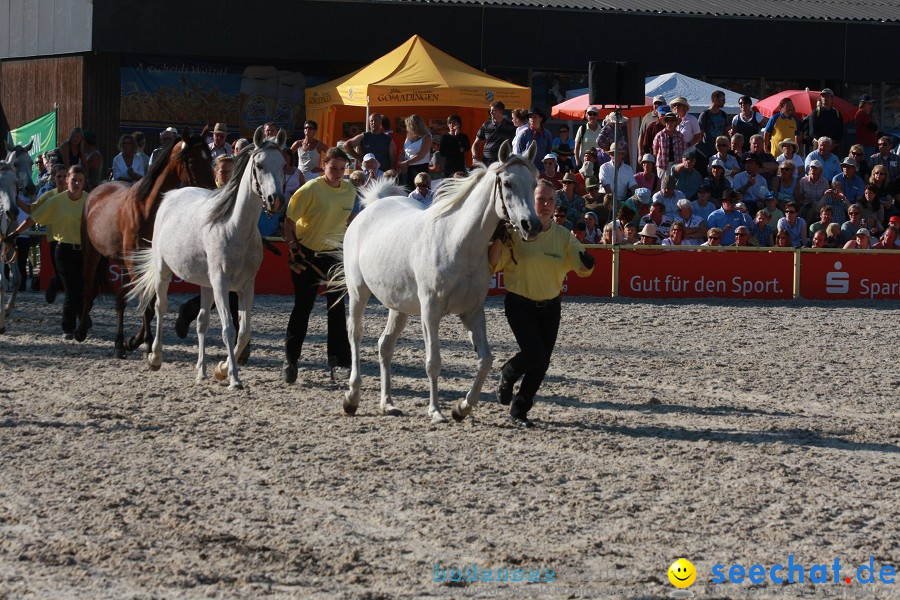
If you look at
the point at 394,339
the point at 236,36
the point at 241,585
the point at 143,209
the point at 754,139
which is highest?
the point at 236,36

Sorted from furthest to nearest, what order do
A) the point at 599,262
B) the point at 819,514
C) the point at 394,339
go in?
1. the point at 599,262
2. the point at 394,339
3. the point at 819,514

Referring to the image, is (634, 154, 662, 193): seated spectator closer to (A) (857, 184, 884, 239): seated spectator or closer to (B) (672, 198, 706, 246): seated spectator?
(B) (672, 198, 706, 246): seated spectator

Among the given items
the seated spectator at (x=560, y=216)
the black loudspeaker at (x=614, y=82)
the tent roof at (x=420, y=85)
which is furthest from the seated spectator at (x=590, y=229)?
the tent roof at (x=420, y=85)

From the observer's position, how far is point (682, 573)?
5.54 metres

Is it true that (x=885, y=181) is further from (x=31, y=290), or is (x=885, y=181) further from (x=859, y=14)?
(x=31, y=290)

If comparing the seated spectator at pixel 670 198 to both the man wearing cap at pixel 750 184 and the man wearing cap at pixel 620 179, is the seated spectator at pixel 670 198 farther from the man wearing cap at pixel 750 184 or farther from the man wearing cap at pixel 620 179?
the man wearing cap at pixel 750 184

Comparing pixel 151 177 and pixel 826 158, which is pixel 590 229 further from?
pixel 151 177

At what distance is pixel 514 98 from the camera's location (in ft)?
66.4

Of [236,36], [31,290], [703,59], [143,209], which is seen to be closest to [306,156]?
[31,290]

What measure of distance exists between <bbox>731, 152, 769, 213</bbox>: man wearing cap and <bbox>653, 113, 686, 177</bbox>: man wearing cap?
87 cm

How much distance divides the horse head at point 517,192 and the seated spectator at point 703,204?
9874 mm

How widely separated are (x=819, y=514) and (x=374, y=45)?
19.6 metres

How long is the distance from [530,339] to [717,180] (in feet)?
34.8

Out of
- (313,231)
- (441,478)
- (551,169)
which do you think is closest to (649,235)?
(551,169)
